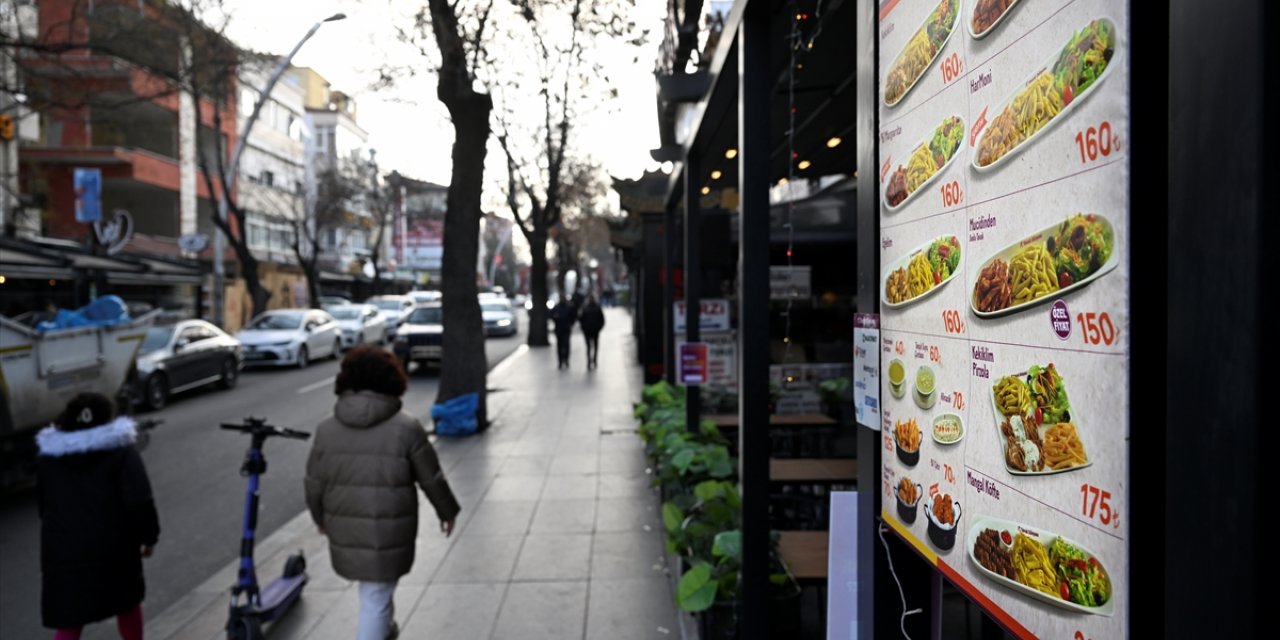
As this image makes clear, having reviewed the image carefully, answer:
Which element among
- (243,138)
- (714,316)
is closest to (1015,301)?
(714,316)

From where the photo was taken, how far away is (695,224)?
680 centimetres

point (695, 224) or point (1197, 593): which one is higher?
point (695, 224)

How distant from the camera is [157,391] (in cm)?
1476

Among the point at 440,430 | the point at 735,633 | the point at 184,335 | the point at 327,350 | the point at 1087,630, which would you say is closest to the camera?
the point at 1087,630

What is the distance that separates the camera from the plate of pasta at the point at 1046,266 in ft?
3.73

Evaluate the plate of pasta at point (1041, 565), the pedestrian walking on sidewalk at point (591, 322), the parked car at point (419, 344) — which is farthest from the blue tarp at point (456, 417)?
the plate of pasta at point (1041, 565)

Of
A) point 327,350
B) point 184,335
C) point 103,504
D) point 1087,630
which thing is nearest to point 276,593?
point 103,504

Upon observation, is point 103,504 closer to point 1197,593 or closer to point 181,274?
point 1197,593

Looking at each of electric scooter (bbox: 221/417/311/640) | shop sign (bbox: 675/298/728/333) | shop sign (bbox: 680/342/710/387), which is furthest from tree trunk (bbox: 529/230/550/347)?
electric scooter (bbox: 221/417/311/640)

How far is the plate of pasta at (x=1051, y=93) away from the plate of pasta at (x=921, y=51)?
0.94 ft

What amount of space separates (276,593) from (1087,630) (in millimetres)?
5228

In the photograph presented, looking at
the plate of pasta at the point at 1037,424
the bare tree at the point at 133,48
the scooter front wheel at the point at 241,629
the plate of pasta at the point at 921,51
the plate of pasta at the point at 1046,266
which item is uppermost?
the bare tree at the point at 133,48

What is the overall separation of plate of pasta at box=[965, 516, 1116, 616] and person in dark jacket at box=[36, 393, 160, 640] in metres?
4.26

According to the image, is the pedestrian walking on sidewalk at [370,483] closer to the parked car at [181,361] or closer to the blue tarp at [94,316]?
the blue tarp at [94,316]
